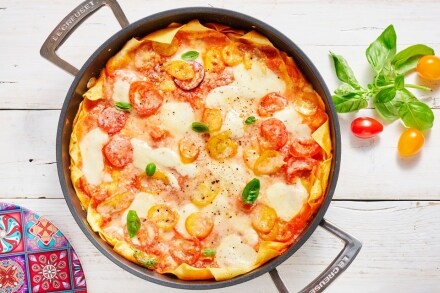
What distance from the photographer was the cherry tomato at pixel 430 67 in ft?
10.8

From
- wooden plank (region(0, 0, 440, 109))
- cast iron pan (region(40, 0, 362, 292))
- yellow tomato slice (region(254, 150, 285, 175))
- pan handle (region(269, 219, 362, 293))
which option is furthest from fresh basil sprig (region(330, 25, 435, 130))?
pan handle (region(269, 219, 362, 293))

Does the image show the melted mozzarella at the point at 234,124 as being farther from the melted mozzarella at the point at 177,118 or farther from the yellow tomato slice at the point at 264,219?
the yellow tomato slice at the point at 264,219

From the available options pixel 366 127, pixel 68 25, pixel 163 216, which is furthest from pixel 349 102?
pixel 68 25

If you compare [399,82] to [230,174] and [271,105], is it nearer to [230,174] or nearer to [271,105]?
[271,105]

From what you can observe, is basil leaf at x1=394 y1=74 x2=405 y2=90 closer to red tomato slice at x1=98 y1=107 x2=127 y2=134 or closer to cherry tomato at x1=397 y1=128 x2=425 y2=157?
cherry tomato at x1=397 y1=128 x2=425 y2=157

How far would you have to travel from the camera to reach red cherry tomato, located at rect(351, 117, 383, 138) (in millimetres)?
3264

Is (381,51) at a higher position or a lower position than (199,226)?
higher

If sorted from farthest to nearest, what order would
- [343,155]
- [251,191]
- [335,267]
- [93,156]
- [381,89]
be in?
[343,155]
[381,89]
[93,156]
[251,191]
[335,267]

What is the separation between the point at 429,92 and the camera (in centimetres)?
340

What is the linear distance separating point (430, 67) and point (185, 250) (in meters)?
1.45

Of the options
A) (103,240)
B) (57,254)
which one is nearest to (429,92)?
(103,240)

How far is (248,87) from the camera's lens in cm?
315

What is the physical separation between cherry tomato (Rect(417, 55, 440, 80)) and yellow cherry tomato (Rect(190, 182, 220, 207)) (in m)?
1.15

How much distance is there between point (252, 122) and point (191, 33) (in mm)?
508
